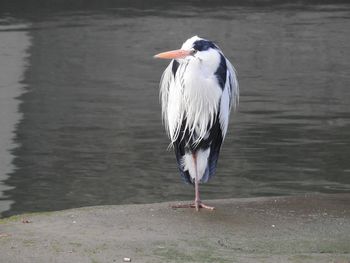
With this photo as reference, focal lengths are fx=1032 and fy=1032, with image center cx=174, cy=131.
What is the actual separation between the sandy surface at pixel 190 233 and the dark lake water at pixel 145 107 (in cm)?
208

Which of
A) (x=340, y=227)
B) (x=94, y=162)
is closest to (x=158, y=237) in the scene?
(x=340, y=227)

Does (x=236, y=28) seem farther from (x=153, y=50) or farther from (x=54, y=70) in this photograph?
(x=54, y=70)

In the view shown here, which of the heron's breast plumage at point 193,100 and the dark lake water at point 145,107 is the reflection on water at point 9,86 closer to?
the dark lake water at point 145,107

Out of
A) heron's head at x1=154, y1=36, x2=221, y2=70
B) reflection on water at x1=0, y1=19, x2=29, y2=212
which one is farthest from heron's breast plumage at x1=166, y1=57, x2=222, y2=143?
reflection on water at x1=0, y1=19, x2=29, y2=212

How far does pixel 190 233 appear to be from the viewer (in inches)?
237

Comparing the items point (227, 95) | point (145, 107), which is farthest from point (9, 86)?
point (227, 95)

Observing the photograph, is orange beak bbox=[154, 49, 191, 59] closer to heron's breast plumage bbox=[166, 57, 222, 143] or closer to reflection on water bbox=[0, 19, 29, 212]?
heron's breast plumage bbox=[166, 57, 222, 143]

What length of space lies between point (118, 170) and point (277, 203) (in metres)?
3.17

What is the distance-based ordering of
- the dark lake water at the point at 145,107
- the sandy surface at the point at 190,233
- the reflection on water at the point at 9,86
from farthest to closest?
the reflection on water at the point at 9,86
the dark lake water at the point at 145,107
the sandy surface at the point at 190,233

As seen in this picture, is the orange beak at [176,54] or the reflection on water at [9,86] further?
the reflection on water at [9,86]

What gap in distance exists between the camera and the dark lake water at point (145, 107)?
9445mm

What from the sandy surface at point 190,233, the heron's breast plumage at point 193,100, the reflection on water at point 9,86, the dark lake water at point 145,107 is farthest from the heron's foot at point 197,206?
the reflection on water at point 9,86

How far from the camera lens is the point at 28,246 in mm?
5469

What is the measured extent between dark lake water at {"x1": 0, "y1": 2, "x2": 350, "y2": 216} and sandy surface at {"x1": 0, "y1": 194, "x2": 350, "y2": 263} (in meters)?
2.08
